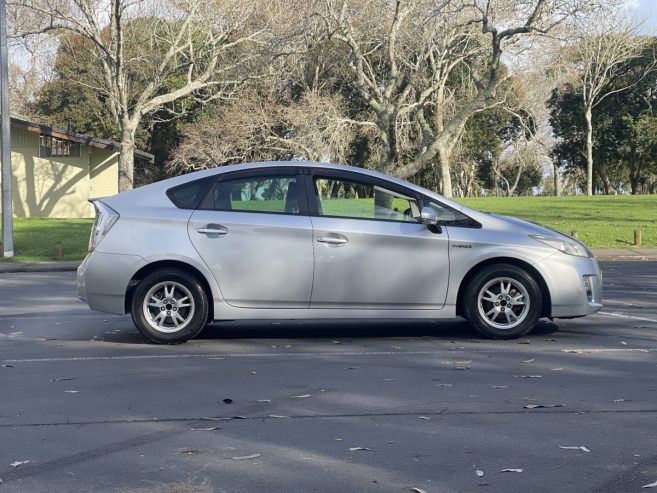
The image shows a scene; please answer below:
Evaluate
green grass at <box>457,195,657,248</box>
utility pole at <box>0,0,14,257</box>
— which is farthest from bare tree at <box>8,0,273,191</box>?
green grass at <box>457,195,657,248</box>

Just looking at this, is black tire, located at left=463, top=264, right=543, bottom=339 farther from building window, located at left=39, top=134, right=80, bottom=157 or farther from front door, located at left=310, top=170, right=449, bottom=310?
building window, located at left=39, top=134, right=80, bottom=157

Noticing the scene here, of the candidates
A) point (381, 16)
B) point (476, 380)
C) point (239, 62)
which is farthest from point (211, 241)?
point (239, 62)

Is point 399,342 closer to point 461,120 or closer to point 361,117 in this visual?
point 461,120

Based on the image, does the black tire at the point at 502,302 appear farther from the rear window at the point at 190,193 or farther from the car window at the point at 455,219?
the rear window at the point at 190,193

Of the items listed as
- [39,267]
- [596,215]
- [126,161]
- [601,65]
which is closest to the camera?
[39,267]

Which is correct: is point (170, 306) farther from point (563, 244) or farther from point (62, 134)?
point (62, 134)

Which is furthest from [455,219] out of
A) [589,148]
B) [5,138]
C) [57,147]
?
[589,148]

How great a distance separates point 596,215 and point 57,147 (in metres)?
23.4

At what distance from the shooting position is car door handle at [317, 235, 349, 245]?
897 centimetres

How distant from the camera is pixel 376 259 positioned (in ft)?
29.7

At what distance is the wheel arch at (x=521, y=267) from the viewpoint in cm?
916

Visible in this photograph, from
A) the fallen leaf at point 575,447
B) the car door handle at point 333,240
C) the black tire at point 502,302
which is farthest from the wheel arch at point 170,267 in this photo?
the fallen leaf at point 575,447

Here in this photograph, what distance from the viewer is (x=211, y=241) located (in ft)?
29.5

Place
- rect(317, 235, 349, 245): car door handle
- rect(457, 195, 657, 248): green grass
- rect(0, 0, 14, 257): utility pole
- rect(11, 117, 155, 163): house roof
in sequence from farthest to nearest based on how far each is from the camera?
rect(11, 117, 155, 163): house roof
rect(457, 195, 657, 248): green grass
rect(0, 0, 14, 257): utility pole
rect(317, 235, 349, 245): car door handle
